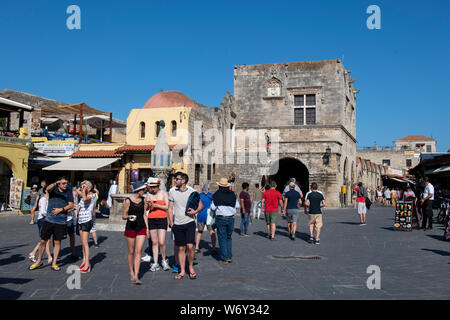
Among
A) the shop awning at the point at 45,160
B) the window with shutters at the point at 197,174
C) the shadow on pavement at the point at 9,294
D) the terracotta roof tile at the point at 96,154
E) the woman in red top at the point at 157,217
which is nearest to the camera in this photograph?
the shadow on pavement at the point at 9,294

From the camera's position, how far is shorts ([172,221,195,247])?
A: 19.6ft

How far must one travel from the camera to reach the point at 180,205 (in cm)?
611

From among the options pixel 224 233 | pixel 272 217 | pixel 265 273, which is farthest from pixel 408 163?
pixel 265 273

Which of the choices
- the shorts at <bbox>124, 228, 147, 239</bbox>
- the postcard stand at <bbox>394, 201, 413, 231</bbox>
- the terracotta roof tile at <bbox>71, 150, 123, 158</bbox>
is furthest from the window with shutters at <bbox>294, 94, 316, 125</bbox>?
the shorts at <bbox>124, 228, 147, 239</bbox>

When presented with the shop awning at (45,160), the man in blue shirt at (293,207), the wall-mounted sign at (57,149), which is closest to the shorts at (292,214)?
the man in blue shirt at (293,207)

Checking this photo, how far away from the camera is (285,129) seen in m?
26.8

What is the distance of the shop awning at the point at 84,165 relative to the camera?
21484 mm

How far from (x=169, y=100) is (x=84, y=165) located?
29.9 ft

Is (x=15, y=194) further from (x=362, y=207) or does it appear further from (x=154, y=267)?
(x=362, y=207)

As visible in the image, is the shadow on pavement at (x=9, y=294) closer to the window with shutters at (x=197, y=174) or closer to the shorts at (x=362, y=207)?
the shorts at (x=362, y=207)

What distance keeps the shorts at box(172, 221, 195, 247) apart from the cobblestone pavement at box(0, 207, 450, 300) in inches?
23.2

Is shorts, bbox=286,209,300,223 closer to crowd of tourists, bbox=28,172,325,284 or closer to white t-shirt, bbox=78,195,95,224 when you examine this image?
crowd of tourists, bbox=28,172,325,284

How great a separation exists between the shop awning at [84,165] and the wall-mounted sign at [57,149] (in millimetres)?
1253
